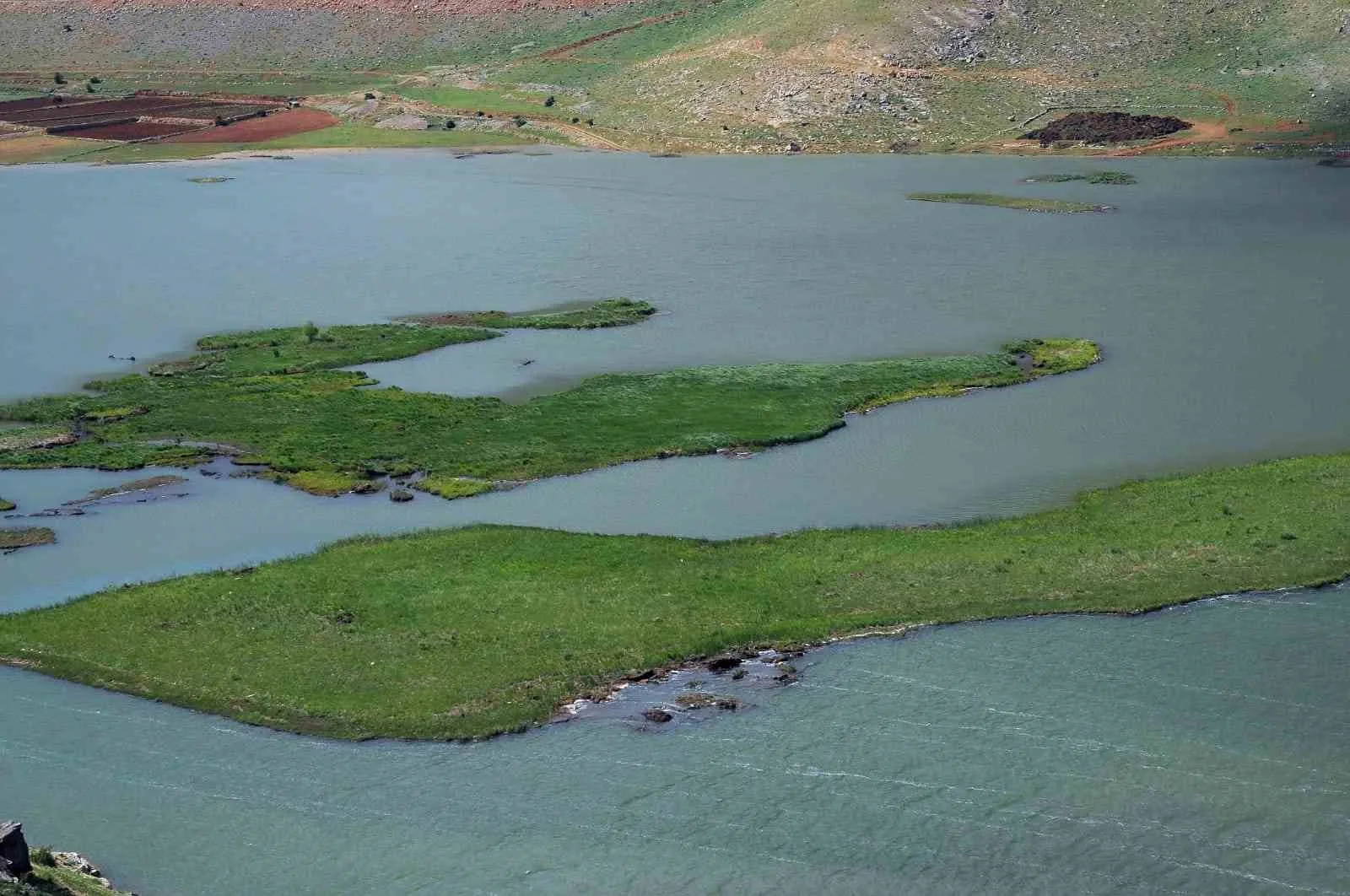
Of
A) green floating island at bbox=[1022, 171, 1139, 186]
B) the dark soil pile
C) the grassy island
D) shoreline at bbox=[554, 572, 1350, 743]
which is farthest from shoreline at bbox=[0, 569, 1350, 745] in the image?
the dark soil pile

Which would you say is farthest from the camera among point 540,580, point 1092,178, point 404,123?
point 404,123

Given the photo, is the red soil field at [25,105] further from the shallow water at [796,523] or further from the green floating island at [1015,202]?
the green floating island at [1015,202]

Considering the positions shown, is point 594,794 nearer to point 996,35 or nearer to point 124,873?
point 124,873

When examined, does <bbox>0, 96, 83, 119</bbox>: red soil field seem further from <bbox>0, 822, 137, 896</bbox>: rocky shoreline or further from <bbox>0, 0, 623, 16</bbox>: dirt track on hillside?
<bbox>0, 822, 137, 896</bbox>: rocky shoreline

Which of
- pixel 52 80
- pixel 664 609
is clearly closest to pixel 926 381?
pixel 664 609

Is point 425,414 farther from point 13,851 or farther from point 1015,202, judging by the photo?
point 1015,202

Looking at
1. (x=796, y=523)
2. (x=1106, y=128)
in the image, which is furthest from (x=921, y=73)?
(x=796, y=523)

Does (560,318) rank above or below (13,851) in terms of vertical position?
above

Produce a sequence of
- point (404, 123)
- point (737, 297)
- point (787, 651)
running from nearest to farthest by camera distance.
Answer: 1. point (787, 651)
2. point (737, 297)
3. point (404, 123)
